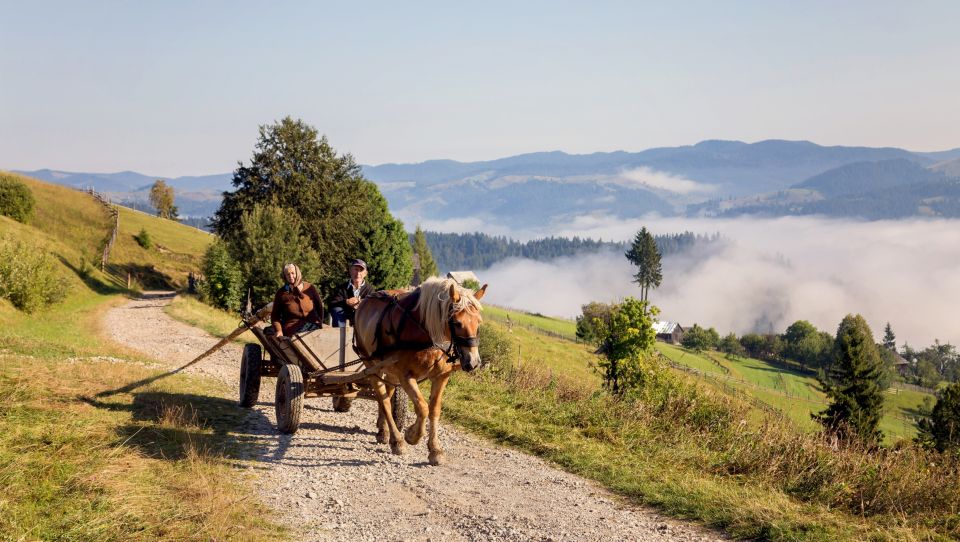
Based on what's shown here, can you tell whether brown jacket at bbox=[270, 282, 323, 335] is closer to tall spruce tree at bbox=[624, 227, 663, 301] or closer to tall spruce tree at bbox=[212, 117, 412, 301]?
tall spruce tree at bbox=[212, 117, 412, 301]

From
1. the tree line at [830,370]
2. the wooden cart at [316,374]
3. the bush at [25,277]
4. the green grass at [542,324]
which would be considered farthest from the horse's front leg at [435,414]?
the green grass at [542,324]

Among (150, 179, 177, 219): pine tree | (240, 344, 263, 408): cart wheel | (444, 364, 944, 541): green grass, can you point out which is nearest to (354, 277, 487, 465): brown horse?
(444, 364, 944, 541): green grass

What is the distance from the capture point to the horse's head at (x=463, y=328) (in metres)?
8.06

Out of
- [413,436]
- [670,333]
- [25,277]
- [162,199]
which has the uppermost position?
[162,199]

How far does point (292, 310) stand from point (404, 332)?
3596 mm

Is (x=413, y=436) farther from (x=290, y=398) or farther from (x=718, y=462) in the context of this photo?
(x=718, y=462)

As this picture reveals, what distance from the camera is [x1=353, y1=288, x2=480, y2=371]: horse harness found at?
854cm

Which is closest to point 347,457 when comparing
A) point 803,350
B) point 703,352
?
point 703,352

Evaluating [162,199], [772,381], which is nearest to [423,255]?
[162,199]

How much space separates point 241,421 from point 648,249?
121m

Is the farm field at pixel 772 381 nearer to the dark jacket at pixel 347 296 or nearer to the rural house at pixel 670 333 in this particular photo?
the rural house at pixel 670 333

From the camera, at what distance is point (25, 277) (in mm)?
28047

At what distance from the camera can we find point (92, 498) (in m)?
6.89

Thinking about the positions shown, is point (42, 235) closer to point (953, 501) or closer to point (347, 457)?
point (347, 457)
